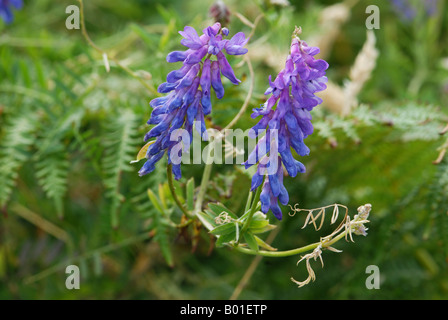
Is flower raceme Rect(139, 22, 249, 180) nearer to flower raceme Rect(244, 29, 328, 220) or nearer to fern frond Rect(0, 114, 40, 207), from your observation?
flower raceme Rect(244, 29, 328, 220)

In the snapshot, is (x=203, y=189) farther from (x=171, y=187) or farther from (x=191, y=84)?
(x=191, y=84)

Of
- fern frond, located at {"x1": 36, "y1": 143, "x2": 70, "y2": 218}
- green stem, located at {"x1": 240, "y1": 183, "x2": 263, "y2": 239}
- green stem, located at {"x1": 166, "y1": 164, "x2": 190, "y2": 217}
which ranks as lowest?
green stem, located at {"x1": 240, "y1": 183, "x2": 263, "y2": 239}

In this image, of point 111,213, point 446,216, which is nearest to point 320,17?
point 446,216

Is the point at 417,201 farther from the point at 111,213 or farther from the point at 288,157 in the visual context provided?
the point at 111,213

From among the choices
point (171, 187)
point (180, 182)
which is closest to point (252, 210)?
point (171, 187)

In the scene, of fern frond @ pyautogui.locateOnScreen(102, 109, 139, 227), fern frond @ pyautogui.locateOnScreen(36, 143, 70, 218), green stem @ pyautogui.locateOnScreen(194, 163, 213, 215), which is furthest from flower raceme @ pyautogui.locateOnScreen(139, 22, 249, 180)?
fern frond @ pyautogui.locateOnScreen(36, 143, 70, 218)
